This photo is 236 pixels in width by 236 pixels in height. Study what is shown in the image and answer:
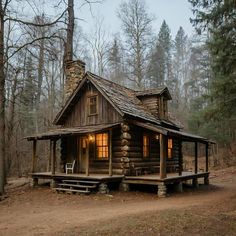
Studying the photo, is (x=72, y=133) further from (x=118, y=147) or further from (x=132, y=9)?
(x=132, y=9)

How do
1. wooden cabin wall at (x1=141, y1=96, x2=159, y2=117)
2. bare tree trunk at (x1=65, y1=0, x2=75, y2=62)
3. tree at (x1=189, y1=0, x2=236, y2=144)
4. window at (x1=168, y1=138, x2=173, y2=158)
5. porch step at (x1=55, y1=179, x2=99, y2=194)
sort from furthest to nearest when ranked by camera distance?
1. bare tree trunk at (x1=65, y1=0, x2=75, y2=62)
2. window at (x1=168, y1=138, x2=173, y2=158)
3. wooden cabin wall at (x1=141, y1=96, x2=159, y2=117)
4. porch step at (x1=55, y1=179, x2=99, y2=194)
5. tree at (x1=189, y1=0, x2=236, y2=144)

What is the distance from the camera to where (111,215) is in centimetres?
1045

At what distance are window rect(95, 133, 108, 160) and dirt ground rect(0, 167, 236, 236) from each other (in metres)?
2.61

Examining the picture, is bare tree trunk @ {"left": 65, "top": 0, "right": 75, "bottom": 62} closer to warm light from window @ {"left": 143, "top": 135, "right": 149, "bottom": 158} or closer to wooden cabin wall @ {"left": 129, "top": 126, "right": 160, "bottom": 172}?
wooden cabin wall @ {"left": 129, "top": 126, "right": 160, "bottom": 172}

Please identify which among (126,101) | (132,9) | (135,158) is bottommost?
(135,158)

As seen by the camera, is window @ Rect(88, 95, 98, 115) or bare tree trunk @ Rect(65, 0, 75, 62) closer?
window @ Rect(88, 95, 98, 115)

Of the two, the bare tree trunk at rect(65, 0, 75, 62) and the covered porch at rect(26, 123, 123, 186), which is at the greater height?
the bare tree trunk at rect(65, 0, 75, 62)

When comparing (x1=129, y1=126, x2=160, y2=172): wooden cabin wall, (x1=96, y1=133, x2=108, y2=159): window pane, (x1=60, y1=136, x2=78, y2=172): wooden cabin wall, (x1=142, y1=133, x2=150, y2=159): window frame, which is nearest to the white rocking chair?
(x1=60, y1=136, x2=78, y2=172): wooden cabin wall

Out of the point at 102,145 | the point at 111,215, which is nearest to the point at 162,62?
the point at 102,145

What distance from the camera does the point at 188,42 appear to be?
51156mm

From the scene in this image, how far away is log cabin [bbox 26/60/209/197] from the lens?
51.7 feet

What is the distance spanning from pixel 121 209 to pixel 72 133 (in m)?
5.28

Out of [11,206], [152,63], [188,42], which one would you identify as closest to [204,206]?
[11,206]

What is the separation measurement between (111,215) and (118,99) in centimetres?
814
